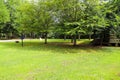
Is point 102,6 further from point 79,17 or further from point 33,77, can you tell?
point 33,77

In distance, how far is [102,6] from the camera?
2378cm

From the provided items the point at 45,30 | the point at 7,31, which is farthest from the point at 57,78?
the point at 7,31

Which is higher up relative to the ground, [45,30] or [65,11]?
[65,11]

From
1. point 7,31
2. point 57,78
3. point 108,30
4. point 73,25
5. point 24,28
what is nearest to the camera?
point 57,78

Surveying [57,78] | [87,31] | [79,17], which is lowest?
[57,78]

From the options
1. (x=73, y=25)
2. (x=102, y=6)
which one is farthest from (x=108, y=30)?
(x=73, y=25)

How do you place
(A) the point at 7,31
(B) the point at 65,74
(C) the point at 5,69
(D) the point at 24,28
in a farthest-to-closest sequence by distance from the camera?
1. (A) the point at 7,31
2. (D) the point at 24,28
3. (C) the point at 5,69
4. (B) the point at 65,74

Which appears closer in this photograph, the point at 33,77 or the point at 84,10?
the point at 33,77

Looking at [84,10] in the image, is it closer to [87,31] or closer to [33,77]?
Answer: [87,31]

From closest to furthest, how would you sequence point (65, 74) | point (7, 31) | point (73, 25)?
point (65, 74), point (73, 25), point (7, 31)

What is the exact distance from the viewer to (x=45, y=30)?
2753 cm

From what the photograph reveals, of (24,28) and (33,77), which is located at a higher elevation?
(24,28)

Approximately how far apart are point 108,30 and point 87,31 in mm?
4805

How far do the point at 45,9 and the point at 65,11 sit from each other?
13.7 ft
